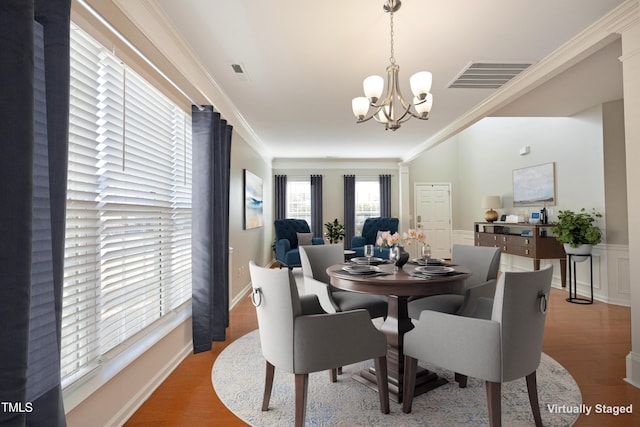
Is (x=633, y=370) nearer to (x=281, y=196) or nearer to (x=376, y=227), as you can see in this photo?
(x=376, y=227)

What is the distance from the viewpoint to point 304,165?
8375 millimetres

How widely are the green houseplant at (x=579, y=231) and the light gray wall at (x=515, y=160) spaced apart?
278 millimetres

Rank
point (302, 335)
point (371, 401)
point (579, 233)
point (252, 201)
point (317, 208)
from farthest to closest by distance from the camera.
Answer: point (317, 208), point (252, 201), point (579, 233), point (371, 401), point (302, 335)

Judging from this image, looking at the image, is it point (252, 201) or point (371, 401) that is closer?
point (371, 401)

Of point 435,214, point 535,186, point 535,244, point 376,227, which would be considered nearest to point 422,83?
point 535,244

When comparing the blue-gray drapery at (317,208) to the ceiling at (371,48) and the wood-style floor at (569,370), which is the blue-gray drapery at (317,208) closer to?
the ceiling at (371,48)

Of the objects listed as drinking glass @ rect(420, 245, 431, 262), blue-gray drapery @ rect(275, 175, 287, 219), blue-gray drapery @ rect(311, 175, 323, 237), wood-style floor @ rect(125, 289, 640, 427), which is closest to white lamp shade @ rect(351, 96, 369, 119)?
drinking glass @ rect(420, 245, 431, 262)

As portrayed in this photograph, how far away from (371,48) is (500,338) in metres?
2.32

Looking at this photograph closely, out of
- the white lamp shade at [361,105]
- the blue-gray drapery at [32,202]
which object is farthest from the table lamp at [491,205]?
the blue-gray drapery at [32,202]

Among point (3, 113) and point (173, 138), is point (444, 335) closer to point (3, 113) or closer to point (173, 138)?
point (3, 113)

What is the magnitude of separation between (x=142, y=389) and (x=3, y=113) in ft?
6.15

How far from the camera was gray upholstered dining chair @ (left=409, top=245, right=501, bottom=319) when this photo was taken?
2408 millimetres

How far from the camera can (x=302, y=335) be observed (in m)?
1.77

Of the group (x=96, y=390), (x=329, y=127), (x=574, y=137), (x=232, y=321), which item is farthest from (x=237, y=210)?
(x=574, y=137)
